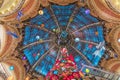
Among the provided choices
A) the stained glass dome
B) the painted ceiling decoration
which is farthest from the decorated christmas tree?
the stained glass dome

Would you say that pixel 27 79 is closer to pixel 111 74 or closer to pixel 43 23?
pixel 43 23

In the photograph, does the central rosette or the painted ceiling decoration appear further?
the central rosette

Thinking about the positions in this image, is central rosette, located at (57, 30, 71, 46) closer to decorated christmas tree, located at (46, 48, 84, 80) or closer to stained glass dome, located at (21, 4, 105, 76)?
stained glass dome, located at (21, 4, 105, 76)

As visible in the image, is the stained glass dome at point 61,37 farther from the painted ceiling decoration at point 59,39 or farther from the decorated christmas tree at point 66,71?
the decorated christmas tree at point 66,71

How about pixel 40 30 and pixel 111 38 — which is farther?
pixel 40 30

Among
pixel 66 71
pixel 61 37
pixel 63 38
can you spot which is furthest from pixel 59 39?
pixel 66 71

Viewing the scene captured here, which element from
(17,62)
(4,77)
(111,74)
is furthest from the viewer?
(17,62)

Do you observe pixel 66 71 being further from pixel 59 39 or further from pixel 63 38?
pixel 63 38

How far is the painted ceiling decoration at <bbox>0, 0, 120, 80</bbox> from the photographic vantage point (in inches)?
862

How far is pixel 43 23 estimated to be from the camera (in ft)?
87.2

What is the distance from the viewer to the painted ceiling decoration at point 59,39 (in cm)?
2190

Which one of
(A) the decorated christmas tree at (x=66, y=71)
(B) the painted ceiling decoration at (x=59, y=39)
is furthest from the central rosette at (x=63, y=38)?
(A) the decorated christmas tree at (x=66, y=71)

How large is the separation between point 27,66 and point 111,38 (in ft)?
22.5

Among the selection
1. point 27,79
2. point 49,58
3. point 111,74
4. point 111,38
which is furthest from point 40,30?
point 111,74
